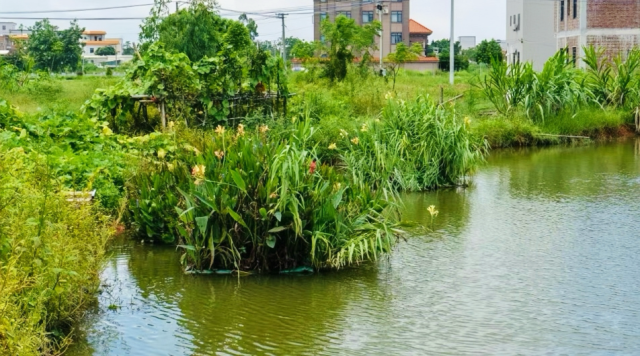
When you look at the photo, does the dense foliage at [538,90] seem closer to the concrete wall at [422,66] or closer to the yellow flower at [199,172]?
the yellow flower at [199,172]

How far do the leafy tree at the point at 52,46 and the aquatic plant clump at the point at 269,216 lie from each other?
3764 centimetres

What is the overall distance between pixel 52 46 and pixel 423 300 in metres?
41.6

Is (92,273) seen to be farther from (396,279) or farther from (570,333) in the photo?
(570,333)

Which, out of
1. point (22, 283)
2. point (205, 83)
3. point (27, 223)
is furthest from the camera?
point (205, 83)

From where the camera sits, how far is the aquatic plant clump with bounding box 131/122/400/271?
27.3ft

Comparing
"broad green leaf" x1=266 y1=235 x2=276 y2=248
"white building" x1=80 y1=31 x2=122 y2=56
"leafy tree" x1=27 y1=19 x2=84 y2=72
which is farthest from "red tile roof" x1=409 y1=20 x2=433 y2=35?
"broad green leaf" x1=266 y1=235 x2=276 y2=248

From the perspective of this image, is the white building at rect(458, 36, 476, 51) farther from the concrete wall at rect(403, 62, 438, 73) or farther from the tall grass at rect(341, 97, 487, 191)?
the tall grass at rect(341, 97, 487, 191)

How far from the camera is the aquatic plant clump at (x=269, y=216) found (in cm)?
833

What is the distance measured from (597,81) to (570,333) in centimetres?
1675

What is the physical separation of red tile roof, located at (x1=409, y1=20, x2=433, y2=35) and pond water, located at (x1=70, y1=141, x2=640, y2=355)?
232ft

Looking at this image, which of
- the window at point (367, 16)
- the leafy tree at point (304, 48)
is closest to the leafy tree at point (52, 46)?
the leafy tree at point (304, 48)

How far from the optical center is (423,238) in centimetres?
1045

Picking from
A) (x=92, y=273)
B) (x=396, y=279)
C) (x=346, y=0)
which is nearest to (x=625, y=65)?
(x=396, y=279)

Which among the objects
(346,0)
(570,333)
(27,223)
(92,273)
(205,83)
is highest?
(346,0)
